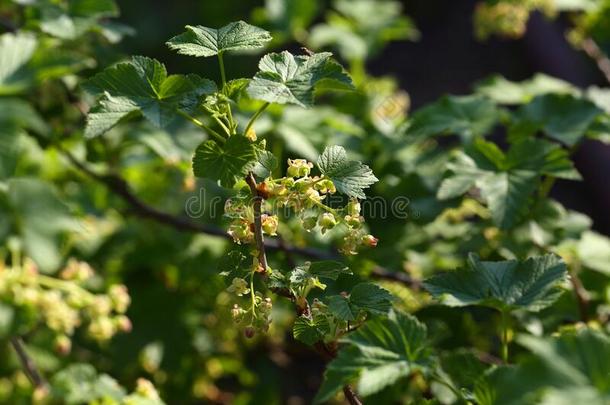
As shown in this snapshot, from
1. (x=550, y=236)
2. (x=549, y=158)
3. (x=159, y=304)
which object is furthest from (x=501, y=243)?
(x=159, y=304)

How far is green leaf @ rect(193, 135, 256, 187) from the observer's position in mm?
1004

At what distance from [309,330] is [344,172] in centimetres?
20

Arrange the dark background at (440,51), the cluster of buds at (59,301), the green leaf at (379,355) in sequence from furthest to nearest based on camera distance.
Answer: the dark background at (440,51) < the cluster of buds at (59,301) < the green leaf at (379,355)

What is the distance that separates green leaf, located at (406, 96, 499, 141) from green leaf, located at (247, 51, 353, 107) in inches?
24.0

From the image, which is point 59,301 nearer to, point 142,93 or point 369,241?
point 142,93

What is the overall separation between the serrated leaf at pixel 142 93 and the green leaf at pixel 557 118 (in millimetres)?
821

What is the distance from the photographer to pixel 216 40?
1.09m

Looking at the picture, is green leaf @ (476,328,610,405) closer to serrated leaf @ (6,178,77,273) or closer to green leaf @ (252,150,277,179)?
green leaf @ (252,150,277,179)

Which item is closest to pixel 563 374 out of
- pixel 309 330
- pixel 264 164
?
pixel 309 330

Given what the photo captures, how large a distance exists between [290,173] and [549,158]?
65 cm

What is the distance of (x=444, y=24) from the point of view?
4309 millimetres

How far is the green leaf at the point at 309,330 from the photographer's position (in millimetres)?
1012

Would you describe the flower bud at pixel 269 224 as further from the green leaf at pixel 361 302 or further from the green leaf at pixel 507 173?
the green leaf at pixel 507 173

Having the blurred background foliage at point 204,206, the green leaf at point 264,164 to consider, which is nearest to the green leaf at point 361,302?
the green leaf at point 264,164
